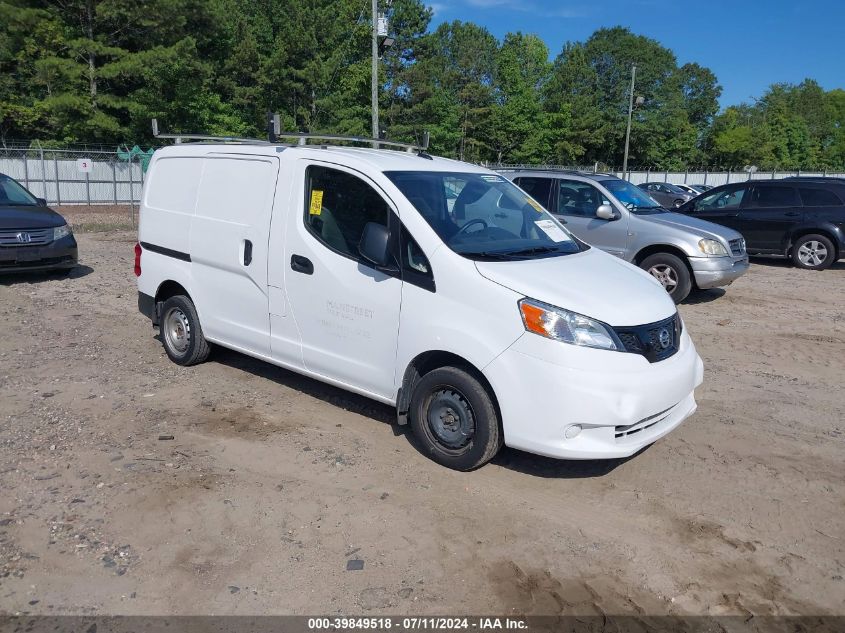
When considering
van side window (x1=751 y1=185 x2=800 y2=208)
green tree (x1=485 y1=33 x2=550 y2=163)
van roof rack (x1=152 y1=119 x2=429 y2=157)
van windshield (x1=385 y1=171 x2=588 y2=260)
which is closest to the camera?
van windshield (x1=385 y1=171 x2=588 y2=260)

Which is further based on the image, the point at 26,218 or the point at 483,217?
the point at 26,218

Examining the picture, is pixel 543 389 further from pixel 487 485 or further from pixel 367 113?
pixel 367 113

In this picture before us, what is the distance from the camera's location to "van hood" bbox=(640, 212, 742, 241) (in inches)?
406

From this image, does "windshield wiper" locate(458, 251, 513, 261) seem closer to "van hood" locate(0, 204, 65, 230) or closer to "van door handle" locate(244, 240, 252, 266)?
"van door handle" locate(244, 240, 252, 266)

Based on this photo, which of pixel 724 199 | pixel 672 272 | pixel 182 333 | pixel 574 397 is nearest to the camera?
pixel 574 397

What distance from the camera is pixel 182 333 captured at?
6.73 metres

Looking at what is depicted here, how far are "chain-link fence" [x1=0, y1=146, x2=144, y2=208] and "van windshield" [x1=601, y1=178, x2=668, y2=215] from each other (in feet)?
74.5

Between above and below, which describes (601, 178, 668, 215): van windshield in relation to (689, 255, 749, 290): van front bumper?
above

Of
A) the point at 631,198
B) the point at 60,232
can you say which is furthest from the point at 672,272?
the point at 60,232

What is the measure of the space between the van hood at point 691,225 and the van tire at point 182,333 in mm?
6860

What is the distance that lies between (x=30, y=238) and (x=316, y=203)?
7246 mm

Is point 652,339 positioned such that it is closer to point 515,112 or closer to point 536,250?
point 536,250

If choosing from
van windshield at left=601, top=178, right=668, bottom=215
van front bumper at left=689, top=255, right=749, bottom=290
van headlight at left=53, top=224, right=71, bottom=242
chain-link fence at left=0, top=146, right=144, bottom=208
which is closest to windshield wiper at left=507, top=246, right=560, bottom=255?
van front bumper at left=689, top=255, right=749, bottom=290

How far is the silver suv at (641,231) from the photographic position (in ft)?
33.4
